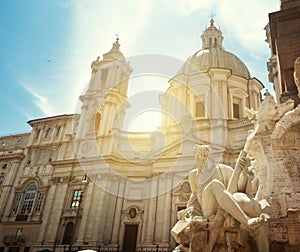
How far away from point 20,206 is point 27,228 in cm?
291

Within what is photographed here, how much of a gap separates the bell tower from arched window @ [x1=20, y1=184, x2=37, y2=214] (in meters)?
7.34

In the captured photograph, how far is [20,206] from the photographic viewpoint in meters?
30.6

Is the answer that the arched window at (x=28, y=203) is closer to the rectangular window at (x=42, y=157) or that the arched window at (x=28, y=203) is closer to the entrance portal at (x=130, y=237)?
the rectangular window at (x=42, y=157)

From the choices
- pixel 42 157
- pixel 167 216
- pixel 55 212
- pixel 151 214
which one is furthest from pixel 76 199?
pixel 167 216

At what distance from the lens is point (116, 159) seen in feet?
89.4

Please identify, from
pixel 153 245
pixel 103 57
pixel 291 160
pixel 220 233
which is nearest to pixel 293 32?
pixel 291 160

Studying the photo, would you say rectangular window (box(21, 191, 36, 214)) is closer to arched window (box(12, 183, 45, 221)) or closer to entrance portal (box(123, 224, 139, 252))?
arched window (box(12, 183, 45, 221))

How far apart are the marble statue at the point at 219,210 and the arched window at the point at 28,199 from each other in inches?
1102

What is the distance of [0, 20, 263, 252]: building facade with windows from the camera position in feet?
78.9

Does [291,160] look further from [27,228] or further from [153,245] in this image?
[27,228]

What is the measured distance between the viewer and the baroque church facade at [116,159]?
78.8 ft

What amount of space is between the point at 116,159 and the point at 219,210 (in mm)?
22689

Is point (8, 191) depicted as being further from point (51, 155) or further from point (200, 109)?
point (200, 109)

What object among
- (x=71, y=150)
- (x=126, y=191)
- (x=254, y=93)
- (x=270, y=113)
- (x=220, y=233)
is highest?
(x=254, y=93)
